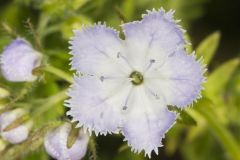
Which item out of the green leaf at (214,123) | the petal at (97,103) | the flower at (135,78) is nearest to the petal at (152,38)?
the flower at (135,78)

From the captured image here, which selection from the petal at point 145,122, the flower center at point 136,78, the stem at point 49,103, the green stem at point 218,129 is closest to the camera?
the petal at point 145,122

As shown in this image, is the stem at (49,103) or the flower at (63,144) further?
the stem at (49,103)

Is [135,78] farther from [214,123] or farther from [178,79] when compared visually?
[214,123]

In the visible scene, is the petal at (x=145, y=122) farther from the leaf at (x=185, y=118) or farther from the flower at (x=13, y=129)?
the flower at (x=13, y=129)

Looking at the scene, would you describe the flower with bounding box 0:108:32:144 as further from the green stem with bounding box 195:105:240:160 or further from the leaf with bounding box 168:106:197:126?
the green stem with bounding box 195:105:240:160

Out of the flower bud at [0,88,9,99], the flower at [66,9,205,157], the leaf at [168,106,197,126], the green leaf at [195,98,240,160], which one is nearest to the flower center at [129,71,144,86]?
the flower at [66,9,205,157]

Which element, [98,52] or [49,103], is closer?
[98,52]

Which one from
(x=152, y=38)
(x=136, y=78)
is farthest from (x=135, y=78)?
(x=152, y=38)
